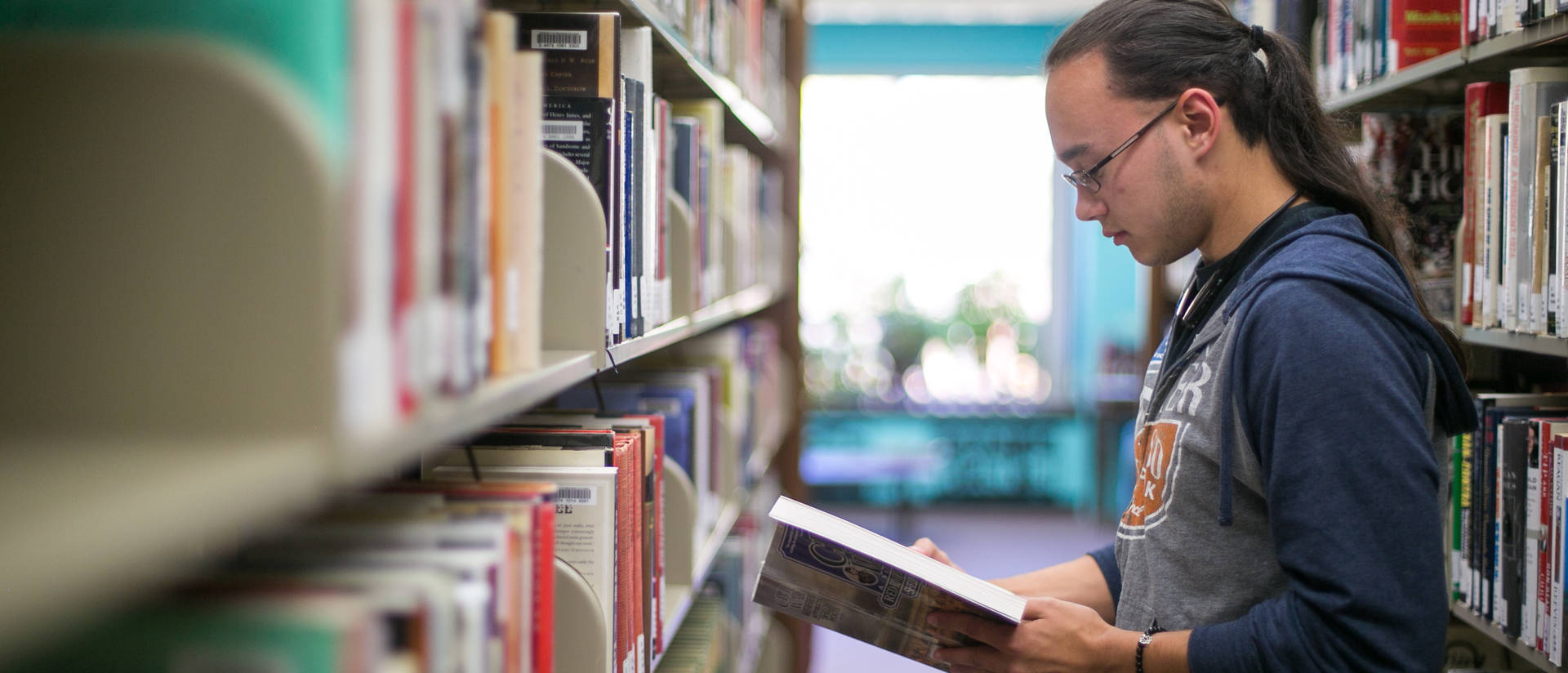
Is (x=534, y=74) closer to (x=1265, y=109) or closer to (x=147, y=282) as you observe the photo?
(x=147, y=282)

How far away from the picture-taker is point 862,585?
1.21 m

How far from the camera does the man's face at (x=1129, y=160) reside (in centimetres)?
127

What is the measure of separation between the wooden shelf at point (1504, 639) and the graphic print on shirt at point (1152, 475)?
1.98 feet

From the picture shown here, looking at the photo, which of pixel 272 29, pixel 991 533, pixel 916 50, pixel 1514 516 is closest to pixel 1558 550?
pixel 1514 516

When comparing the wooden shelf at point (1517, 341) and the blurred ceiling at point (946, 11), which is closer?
the wooden shelf at point (1517, 341)

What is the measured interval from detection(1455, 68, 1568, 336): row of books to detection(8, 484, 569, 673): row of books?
1304 mm

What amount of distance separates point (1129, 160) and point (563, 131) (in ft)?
2.24

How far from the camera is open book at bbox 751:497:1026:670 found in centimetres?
115

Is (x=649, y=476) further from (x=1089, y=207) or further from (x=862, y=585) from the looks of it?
(x=1089, y=207)

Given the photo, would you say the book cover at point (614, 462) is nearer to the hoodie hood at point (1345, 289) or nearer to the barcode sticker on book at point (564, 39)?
the barcode sticker on book at point (564, 39)

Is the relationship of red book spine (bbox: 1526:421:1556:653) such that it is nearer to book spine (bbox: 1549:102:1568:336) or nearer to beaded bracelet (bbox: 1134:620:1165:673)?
book spine (bbox: 1549:102:1568:336)

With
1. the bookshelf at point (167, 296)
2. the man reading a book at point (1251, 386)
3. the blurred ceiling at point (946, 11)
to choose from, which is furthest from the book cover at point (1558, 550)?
the blurred ceiling at point (946, 11)

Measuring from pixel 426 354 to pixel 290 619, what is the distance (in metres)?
0.15

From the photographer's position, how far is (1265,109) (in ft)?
4.17
